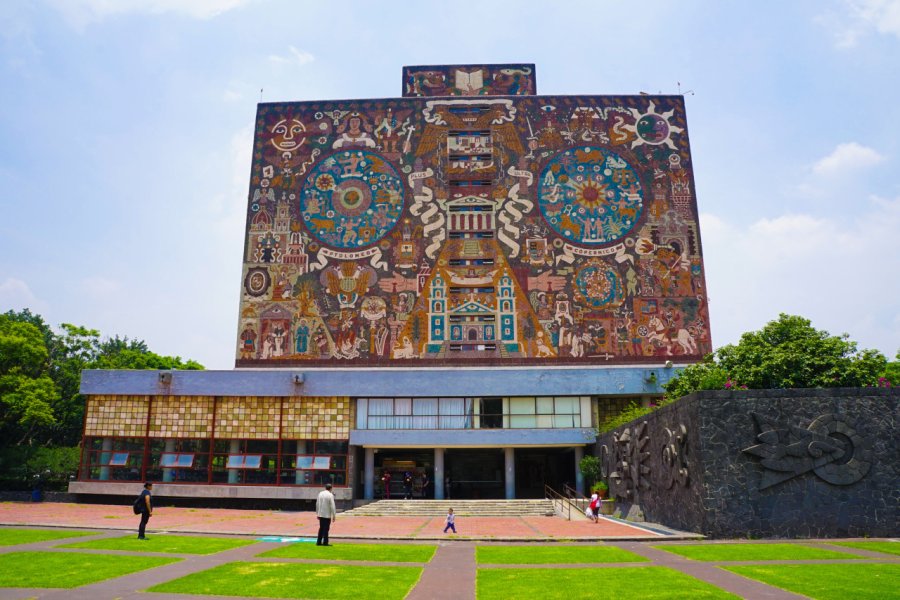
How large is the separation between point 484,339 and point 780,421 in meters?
22.7

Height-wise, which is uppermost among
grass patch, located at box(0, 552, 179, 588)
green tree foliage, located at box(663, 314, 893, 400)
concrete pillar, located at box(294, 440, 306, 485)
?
green tree foliage, located at box(663, 314, 893, 400)

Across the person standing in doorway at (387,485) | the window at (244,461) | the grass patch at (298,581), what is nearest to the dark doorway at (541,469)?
the person standing in doorway at (387,485)

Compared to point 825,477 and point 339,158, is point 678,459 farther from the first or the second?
point 339,158

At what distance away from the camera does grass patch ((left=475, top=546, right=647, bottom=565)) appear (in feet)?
46.9

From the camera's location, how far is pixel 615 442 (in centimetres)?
2912

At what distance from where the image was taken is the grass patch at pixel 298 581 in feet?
34.2

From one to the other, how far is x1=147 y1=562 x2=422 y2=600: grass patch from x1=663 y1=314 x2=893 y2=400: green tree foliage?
17577 millimetres

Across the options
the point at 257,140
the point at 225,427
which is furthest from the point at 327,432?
the point at 257,140

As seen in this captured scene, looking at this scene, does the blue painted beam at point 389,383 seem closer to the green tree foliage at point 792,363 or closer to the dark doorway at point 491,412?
the dark doorway at point 491,412

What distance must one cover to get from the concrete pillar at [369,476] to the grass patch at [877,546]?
23.5 meters

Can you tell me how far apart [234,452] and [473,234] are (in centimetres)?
1921

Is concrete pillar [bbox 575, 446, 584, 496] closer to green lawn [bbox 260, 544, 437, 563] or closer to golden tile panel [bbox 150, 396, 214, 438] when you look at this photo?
green lawn [bbox 260, 544, 437, 563]

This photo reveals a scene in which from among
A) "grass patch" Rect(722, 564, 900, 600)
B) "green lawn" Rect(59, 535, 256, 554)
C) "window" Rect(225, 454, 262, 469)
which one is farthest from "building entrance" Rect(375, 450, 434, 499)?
"grass patch" Rect(722, 564, 900, 600)

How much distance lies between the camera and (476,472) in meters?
39.4
